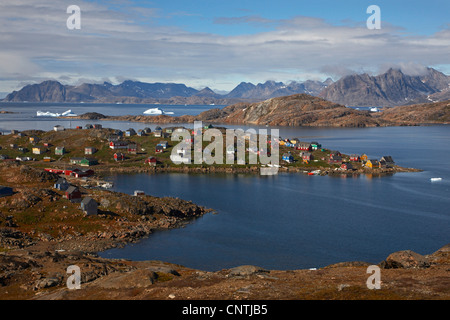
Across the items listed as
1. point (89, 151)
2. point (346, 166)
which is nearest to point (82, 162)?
point (89, 151)

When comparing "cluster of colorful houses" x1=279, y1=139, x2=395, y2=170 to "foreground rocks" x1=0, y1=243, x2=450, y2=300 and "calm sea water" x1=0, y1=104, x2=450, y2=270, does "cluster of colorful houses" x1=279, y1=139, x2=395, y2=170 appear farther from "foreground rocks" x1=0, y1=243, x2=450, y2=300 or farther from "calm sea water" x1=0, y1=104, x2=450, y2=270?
"foreground rocks" x1=0, y1=243, x2=450, y2=300

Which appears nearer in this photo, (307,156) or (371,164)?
(371,164)

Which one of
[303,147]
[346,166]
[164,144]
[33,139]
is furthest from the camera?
[303,147]

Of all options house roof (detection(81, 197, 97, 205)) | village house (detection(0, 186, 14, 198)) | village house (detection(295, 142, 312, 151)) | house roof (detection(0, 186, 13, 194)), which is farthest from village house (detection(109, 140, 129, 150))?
house roof (detection(81, 197, 97, 205))

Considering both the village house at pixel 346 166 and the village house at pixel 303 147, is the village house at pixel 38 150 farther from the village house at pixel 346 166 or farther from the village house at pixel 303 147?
the village house at pixel 346 166

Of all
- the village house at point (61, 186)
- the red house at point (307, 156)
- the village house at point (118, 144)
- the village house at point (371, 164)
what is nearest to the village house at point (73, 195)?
the village house at point (61, 186)

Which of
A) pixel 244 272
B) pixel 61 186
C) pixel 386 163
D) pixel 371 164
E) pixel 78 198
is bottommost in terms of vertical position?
pixel 244 272

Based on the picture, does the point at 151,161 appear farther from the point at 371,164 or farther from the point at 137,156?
the point at 371,164
